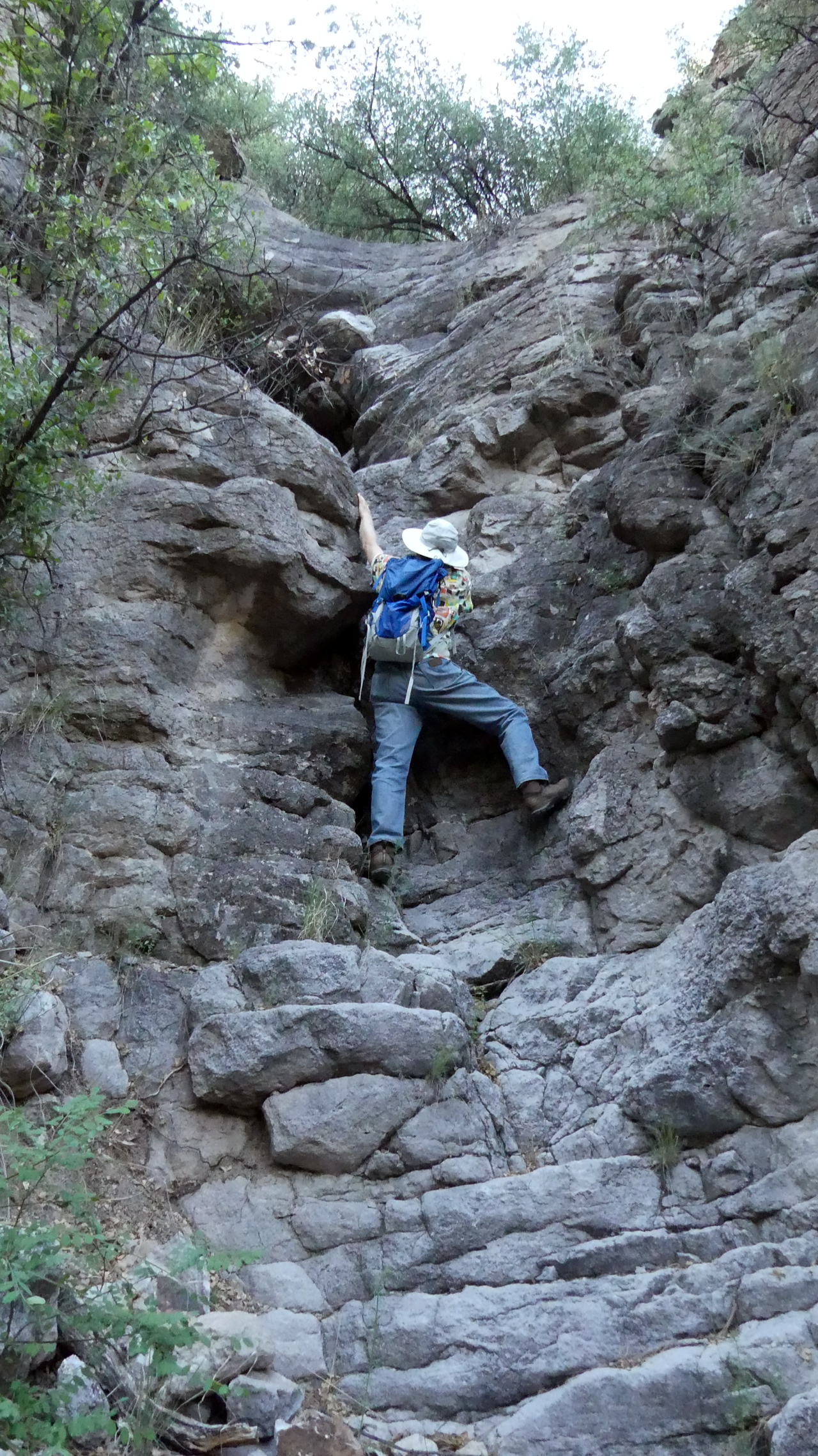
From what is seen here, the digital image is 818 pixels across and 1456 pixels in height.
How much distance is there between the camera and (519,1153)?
5.19 m

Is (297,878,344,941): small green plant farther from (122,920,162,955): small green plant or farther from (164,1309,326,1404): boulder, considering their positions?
(164,1309,326,1404): boulder

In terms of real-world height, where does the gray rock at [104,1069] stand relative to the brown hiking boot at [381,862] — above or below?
below

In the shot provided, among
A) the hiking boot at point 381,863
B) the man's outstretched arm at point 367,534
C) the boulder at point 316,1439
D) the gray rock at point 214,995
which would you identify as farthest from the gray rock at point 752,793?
the boulder at point 316,1439

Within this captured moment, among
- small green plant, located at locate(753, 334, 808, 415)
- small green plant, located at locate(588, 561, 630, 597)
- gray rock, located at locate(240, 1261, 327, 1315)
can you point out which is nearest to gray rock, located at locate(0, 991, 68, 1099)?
gray rock, located at locate(240, 1261, 327, 1315)

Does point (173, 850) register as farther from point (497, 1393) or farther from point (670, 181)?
point (670, 181)

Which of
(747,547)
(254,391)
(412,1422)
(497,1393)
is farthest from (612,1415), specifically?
(254,391)

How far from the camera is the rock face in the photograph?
427 cm

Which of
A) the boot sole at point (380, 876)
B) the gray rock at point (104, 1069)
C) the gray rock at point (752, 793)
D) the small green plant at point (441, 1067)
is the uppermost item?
the gray rock at point (752, 793)

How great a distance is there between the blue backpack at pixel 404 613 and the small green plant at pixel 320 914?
140 cm

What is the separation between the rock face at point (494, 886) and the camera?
4270mm

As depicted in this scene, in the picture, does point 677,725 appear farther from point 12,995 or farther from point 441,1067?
point 12,995

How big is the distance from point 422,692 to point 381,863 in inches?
43.1

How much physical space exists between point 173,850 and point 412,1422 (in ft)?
9.71

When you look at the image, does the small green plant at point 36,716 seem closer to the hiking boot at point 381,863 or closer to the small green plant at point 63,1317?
the hiking boot at point 381,863
